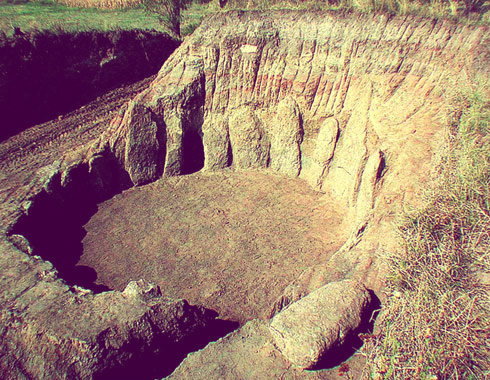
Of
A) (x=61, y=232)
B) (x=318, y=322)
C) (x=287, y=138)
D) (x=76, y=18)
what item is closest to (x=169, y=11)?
(x=76, y=18)

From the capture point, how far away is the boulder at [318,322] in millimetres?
3596

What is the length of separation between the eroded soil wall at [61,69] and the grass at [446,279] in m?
10.0

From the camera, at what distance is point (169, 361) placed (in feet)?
13.2

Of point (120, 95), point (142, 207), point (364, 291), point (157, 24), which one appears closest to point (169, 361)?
point (364, 291)

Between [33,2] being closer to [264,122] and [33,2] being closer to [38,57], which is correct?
[38,57]

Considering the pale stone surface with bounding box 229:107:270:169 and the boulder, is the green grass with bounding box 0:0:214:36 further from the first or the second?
the boulder

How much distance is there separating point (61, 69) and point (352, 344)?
11.0 m

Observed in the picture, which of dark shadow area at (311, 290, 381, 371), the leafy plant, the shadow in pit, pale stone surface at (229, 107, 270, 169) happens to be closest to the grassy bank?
the leafy plant

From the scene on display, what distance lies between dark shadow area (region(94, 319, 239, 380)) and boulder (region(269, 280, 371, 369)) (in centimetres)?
97

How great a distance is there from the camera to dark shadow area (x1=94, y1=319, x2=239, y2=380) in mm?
3676

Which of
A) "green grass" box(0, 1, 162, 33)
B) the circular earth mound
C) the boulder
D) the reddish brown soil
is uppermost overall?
"green grass" box(0, 1, 162, 33)

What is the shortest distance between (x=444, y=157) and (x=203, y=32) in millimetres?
5260

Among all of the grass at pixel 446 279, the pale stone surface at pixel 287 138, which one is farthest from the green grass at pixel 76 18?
the grass at pixel 446 279

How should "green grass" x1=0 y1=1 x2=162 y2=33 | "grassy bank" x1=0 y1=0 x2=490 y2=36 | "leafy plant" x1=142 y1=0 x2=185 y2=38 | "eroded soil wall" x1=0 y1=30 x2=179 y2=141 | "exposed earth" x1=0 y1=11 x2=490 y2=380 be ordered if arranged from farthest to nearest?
1. "leafy plant" x1=142 y1=0 x2=185 y2=38
2. "green grass" x1=0 y1=1 x2=162 y2=33
3. "eroded soil wall" x1=0 y1=30 x2=179 y2=141
4. "grassy bank" x1=0 y1=0 x2=490 y2=36
5. "exposed earth" x1=0 y1=11 x2=490 y2=380
